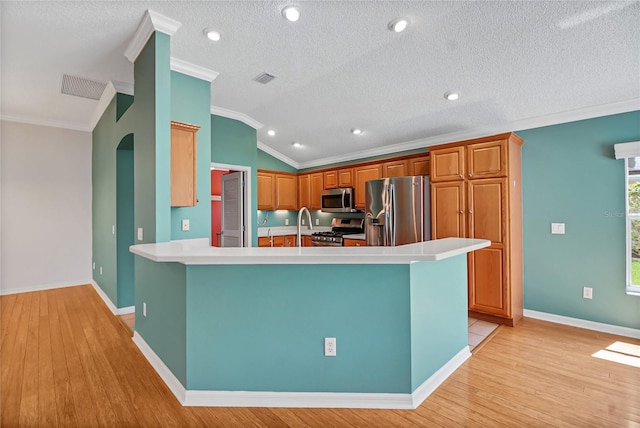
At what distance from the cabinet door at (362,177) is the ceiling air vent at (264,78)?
2.27 m

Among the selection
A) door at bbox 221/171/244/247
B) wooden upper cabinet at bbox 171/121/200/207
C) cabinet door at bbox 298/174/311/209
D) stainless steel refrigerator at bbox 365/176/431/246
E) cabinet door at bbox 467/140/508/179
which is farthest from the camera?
cabinet door at bbox 298/174/311/209

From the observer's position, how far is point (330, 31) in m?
2.76

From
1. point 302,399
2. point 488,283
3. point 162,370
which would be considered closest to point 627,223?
point 488,283

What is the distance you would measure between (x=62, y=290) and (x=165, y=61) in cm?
441

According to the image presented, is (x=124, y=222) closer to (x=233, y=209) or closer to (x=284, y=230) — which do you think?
(x=233, y=209)

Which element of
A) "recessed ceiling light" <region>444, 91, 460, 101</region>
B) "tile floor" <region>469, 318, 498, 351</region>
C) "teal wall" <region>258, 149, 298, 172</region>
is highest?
"recessed ceiling light" <region>444, 91, 460, 101</region>

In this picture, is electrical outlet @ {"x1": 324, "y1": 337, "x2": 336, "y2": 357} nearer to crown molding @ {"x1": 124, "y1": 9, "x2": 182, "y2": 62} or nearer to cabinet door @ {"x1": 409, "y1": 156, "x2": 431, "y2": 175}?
crown molding @ {"x1": 124, "y1": 9, "x2": 182, "y2": 62}

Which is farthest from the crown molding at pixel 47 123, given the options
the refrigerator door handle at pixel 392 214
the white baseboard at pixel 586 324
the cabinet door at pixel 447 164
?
the white baseboard at pixel 586 324

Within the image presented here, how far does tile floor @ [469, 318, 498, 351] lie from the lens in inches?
121

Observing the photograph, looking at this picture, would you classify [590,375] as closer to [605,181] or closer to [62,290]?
[605,181]

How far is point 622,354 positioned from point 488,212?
1.69m

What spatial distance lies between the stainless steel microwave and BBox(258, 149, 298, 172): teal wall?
45.6 inches

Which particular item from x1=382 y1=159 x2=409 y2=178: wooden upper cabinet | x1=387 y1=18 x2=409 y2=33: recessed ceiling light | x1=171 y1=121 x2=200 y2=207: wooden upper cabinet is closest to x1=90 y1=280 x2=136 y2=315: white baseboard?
x1=171 y1=121 x2=200 y2=207: wooden upper cabinet

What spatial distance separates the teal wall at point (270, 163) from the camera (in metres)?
6.11
